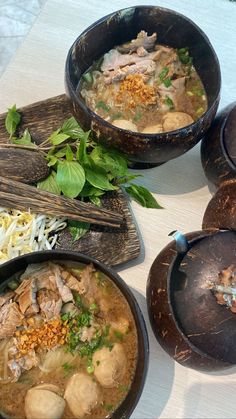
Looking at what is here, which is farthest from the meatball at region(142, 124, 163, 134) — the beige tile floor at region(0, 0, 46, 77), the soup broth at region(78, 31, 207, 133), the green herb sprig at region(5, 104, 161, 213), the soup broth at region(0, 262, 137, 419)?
the beige tile floor at region(0, 0, 46, 77)

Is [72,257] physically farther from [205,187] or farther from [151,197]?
[205,187]

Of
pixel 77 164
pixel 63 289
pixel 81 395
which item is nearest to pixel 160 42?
pixel 77 164

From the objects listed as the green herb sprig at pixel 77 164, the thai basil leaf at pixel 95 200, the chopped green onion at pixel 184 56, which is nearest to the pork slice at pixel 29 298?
the green herb sprig at pixel 77 164

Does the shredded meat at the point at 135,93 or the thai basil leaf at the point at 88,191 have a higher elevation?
the shredded meat at the point at 135,93

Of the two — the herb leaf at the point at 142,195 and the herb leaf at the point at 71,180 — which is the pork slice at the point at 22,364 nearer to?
the herb leaf at the point at 71,180

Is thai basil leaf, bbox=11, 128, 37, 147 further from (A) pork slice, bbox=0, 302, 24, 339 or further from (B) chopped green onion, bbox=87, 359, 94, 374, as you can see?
(B) chopped green onion, bbox=87, 359, 94, 374

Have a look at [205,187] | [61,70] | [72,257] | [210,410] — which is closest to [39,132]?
[61,70]
